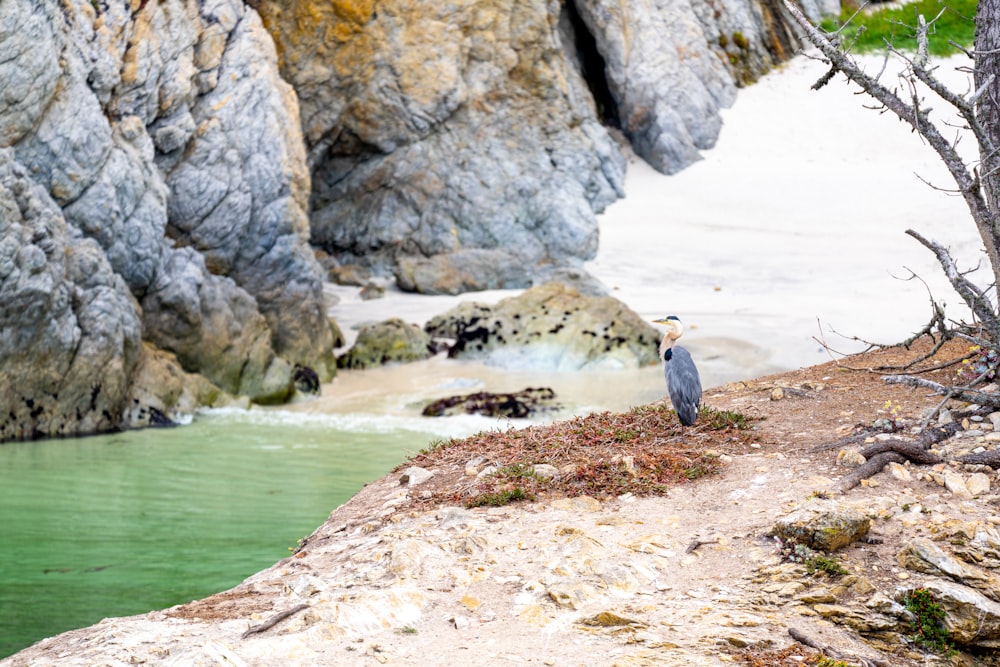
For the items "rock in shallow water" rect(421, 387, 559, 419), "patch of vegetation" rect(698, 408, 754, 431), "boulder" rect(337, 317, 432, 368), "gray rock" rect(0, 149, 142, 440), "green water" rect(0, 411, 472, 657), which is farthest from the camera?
"boulder" rect(337, 317, 432, 368)

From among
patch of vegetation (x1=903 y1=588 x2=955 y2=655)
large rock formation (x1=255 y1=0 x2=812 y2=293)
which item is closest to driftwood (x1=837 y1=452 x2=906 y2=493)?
patch of vegetation (x1=903 y1=588 x2=955 y2=655)

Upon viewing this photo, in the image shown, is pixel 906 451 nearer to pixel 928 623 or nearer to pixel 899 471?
pixel 899 471

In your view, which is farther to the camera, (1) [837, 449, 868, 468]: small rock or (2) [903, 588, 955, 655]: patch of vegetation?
(1) [837, 449, 868, 468]: small rock

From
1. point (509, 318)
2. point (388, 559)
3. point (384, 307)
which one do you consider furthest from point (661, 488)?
point (384, 307)

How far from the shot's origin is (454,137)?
24.8 m

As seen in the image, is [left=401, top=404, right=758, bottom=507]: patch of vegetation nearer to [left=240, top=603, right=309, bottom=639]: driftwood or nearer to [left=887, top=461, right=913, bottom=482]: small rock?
[left=887, top=461, right=913, bottom=482]: small rock

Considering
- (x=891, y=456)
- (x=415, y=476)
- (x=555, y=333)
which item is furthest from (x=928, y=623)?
(x=555, y=333)

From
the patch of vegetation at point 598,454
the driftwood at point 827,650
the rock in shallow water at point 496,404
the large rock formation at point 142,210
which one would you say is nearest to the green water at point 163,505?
the rock in shallow water at point 496,404

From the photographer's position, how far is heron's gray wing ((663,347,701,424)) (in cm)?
669

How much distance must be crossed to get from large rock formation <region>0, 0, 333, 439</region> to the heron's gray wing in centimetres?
837

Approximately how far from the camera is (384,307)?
2030 cm

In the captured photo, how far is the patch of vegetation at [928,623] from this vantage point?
4598 mm

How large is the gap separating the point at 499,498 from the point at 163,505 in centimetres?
485

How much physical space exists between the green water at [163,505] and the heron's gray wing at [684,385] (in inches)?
134
